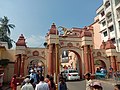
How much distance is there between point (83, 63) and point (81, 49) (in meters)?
2.28

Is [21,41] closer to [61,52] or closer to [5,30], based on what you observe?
[61,52]

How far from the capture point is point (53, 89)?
Result: 7.55 meters

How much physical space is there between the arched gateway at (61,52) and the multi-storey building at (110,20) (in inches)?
321

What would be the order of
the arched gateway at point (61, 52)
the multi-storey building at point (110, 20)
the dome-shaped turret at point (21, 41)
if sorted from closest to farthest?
1. the arched gateway at point (61, 52)
2. the dome-shaped turret at point (21, 41)
3. the multi-storey building at point (110, 20)

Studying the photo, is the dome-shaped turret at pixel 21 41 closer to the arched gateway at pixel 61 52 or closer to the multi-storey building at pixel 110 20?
the arched gateway at pixel 61 52

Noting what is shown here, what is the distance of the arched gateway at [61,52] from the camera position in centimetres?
2242

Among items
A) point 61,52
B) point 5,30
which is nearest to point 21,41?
point 61,52

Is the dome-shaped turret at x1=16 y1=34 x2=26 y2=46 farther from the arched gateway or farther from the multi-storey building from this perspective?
the multi-storey building

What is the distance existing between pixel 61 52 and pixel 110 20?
61.0 ft

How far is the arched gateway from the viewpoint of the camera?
2242cm

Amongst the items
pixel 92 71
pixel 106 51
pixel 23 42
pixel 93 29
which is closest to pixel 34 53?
pixel 23 42

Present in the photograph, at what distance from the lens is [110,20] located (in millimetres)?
37281

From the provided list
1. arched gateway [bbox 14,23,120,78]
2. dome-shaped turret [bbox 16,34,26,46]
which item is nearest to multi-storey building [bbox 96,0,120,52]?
arched gateway [bbox 14,23,120,78]

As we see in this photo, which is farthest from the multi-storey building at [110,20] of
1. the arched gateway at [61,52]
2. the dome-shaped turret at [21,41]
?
the dome-shaped turret at [21,41]
